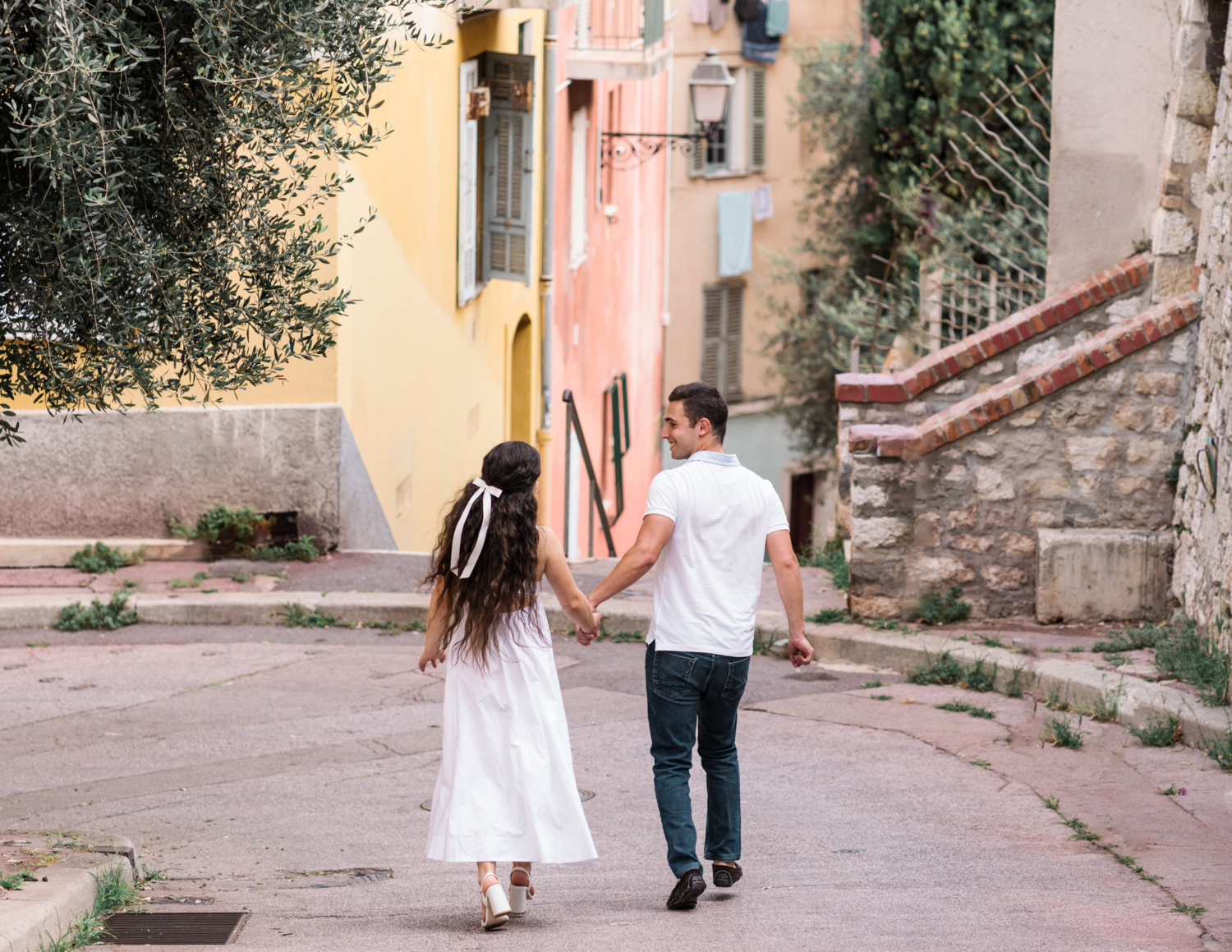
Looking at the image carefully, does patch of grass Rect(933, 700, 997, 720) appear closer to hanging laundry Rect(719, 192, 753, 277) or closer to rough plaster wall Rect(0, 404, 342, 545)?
rough plaster wall Rect(0, 404, 342, 545)

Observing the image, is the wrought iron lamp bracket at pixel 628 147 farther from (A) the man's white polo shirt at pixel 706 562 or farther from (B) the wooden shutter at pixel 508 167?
(A) the man's white polo shirt at pixel 706 562

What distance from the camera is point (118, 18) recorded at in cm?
464

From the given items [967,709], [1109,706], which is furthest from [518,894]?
[1109,706]

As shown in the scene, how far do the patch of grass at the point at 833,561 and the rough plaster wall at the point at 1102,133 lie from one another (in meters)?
2.55

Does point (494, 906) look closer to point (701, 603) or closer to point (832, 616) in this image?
point (701, 603)

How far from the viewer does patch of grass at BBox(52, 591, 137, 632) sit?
9.73 meters

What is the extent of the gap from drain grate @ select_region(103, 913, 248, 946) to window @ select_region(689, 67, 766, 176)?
2451 centimetres

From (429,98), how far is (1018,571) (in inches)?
265

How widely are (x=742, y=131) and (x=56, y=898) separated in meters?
25.6

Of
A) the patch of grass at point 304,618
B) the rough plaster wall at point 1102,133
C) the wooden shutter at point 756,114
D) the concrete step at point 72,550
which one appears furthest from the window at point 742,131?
the patch of grass at point 304,618

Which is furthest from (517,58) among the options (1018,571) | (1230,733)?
(1230,733)

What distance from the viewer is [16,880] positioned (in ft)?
15.4

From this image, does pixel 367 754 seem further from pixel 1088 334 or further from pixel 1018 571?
pixel 1088 334

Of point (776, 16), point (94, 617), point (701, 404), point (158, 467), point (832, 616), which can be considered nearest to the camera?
point (701, 404)
